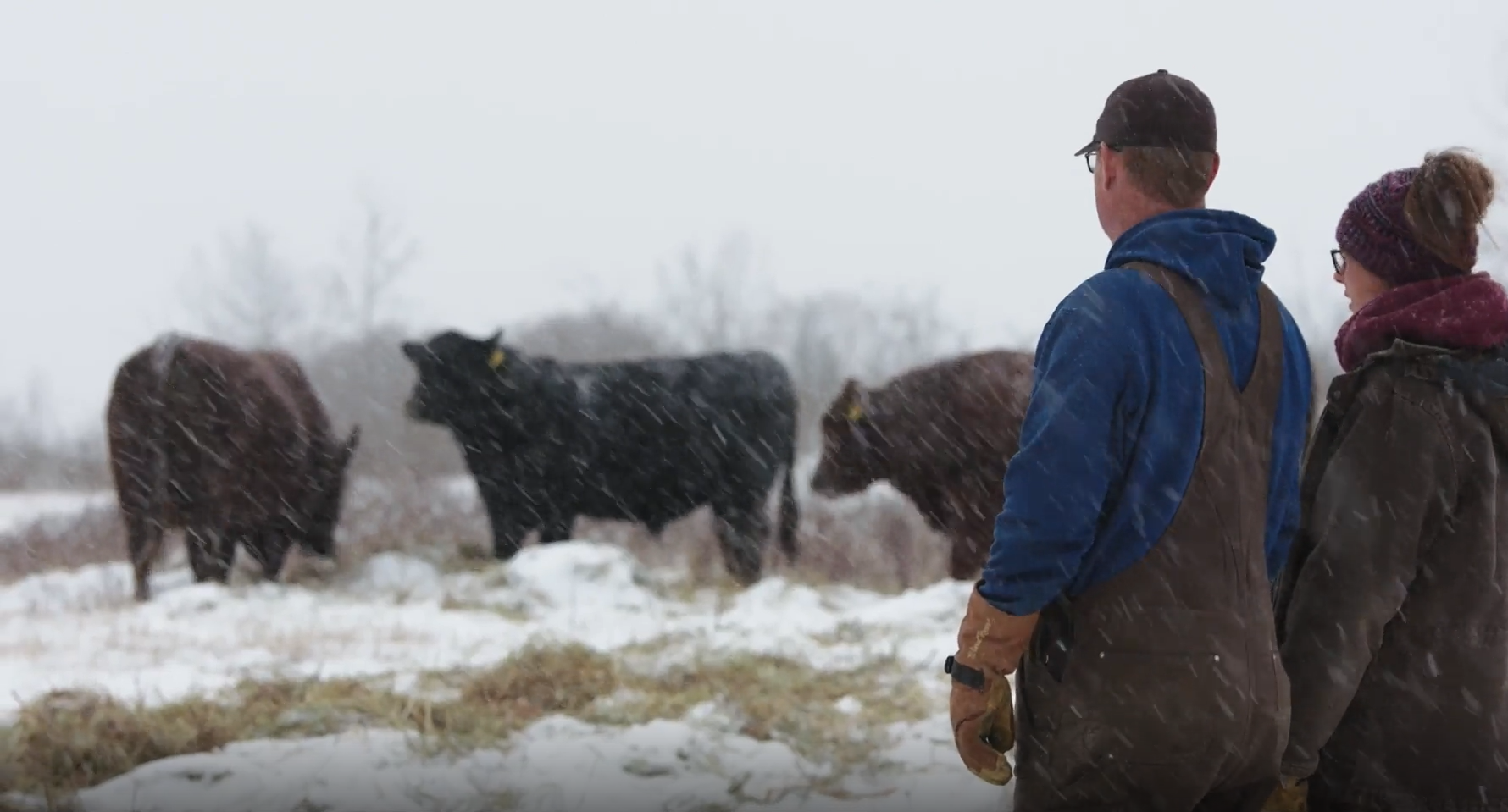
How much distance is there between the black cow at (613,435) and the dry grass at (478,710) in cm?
481

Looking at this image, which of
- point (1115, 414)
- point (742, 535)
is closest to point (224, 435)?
point (742, 535)

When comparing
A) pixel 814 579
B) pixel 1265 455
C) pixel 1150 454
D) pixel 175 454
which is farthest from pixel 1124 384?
pixel 175 454

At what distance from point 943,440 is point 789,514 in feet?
6.46

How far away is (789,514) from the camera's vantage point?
10.8 m

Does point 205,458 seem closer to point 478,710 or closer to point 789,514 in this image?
point 789,514

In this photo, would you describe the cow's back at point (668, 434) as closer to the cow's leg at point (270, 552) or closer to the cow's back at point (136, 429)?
the cow's leg at point (270, 552)

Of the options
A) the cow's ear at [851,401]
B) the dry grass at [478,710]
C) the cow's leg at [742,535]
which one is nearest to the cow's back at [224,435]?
the cow's leg at [742,535]

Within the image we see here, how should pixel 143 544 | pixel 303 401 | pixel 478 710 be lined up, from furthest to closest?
1. pixel 303 401
2. pixel 143 544
3. pixel 478 710

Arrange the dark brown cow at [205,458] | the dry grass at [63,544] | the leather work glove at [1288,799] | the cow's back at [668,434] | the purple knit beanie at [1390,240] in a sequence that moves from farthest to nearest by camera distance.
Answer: the dry grass at [63,544] → the cow's back at [668,434] → the dark brown cow at [205,458] → the leather work glove at [1288,799] → the purple knit beanie at [1390,240]

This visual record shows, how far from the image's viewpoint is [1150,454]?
2010 millimetres

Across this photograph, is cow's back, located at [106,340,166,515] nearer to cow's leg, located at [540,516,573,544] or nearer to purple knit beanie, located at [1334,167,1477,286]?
cow's leg, located at [540,516,573,544]

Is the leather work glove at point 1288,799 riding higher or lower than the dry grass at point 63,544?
higher

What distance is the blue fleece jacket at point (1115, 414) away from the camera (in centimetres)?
195

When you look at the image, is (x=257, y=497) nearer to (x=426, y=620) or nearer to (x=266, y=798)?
(x=426, y=620)
